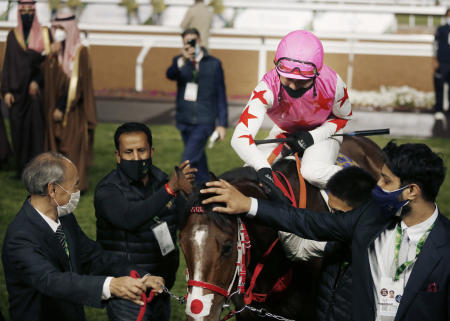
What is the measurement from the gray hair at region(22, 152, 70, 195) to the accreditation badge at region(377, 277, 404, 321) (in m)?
1.56

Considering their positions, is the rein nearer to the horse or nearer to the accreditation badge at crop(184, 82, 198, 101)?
the horse

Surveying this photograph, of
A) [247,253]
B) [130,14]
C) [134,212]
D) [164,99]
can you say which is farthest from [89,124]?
[130,14]

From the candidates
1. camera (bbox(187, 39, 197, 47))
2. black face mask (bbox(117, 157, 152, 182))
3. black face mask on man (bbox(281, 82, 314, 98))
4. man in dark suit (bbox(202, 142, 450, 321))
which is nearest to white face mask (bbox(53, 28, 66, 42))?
camera (bbox(187, 39, 197, 47))

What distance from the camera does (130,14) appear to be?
62.9ft

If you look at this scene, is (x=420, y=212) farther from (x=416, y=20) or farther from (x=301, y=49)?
(x=416, y=20)

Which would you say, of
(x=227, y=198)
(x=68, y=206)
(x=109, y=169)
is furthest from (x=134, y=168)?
(x=109, y=169)

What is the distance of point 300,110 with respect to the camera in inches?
163

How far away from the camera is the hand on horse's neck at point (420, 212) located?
9.18ft

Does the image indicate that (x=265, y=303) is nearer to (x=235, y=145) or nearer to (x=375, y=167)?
(x=235, y=145)

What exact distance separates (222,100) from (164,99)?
26.0ft

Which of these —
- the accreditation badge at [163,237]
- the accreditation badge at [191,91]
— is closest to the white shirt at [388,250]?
the accreditation badge at [163,237]

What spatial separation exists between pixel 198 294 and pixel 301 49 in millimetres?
1566

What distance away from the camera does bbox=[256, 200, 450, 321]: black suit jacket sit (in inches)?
108

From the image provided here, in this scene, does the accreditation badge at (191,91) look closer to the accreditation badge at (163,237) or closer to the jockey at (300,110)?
the jockey at (300,110)
